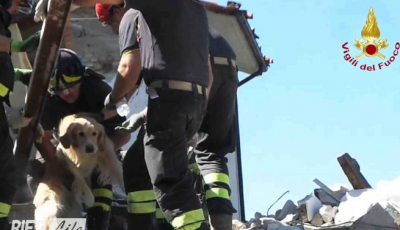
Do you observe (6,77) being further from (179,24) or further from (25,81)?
(179,24)

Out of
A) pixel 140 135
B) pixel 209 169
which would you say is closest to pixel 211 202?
pixel 209 169

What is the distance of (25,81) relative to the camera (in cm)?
498

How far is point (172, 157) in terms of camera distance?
3.76m

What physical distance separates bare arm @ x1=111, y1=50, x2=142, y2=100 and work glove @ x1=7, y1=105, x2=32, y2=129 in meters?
0.70

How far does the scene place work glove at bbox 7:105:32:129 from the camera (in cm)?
449

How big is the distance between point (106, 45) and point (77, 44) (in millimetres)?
395

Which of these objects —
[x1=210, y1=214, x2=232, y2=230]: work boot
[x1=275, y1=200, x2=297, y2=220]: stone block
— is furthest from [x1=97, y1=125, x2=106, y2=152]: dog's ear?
[x1=275, y1=200, x2=297, y2=220]: stone block

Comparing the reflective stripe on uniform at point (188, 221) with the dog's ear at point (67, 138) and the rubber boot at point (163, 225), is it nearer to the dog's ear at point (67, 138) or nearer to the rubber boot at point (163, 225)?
the rubber boot at point (163, 225)

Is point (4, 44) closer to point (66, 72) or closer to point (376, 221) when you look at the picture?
point (66, 72)

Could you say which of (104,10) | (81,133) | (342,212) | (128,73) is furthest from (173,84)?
(342,212)

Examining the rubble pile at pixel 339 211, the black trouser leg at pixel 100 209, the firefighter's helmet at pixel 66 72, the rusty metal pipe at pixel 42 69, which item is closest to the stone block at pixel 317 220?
the rubble pile at pixel 339 211

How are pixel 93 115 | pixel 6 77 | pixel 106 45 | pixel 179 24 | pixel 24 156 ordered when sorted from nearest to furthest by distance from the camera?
1. pixel 179 24
2. pixel 6 77
3. pixel 24 156
4. pixel 93 115
5. pixel 106 45

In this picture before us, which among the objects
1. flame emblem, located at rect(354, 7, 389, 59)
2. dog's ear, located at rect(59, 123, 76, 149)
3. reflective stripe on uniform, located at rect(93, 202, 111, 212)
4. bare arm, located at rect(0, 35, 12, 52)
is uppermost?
flame emblem, located at rect(354, 7, 389, 59)

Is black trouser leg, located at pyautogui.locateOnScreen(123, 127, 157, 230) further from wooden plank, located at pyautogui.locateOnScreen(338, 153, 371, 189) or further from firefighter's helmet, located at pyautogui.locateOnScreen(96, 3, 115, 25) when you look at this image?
wooden plank, located at pyautogui.locateOnScreen(338, 153, 371, 189)
